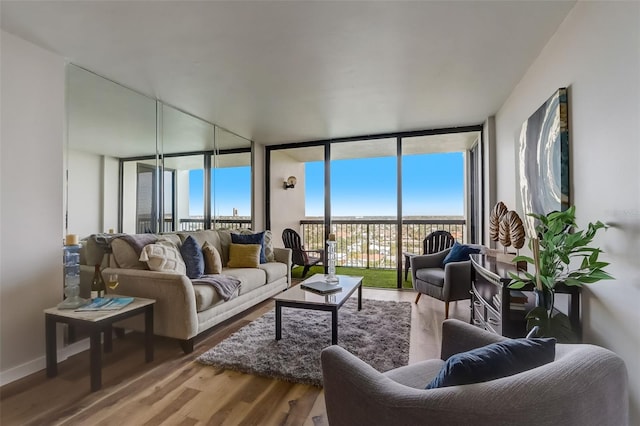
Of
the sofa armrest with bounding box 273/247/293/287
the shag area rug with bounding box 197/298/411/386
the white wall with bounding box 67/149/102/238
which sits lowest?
the shag area rug with bounding box 197/298/411/386

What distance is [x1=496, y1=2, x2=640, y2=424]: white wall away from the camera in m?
1.23

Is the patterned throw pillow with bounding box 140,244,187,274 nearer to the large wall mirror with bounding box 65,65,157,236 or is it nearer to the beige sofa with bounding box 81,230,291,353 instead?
the beige sofa with bounding box 81,230,291,353

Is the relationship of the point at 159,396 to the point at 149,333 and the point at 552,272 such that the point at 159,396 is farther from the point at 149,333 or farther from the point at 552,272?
the point at 552,272

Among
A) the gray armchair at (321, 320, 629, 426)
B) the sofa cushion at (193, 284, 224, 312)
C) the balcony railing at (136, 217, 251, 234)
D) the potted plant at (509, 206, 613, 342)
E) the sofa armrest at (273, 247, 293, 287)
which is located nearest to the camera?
the gray armchair at (321, 320, 629, 426)

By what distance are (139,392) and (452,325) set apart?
191cm

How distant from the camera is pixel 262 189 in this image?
17.1ft

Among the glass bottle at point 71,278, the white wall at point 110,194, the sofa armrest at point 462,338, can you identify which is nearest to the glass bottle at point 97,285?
the glass bottle at point 71,278

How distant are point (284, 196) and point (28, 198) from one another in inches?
161

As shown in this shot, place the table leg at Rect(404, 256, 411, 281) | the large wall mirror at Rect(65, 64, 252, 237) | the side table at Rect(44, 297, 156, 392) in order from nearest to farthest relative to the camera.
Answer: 1. the side table at Rect(44, 297, 156, 392)
2. the large wall mirror at Rect(65, 64, 252, 237)
3. the table leg at Rect(404, 256, 411, 281)

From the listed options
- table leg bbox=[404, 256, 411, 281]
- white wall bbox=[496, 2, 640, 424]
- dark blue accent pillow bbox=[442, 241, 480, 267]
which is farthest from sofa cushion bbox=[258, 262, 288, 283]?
white wall bbox=[496, 2, 640, 424]

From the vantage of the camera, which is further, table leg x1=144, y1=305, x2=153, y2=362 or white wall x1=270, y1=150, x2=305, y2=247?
white wall x1=270, y1=150, x2=305, y2=247

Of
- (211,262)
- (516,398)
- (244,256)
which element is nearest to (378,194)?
(244,256)

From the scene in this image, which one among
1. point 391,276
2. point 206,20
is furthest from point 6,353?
point 391,276

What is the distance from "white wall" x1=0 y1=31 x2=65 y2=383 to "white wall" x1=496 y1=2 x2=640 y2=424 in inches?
137
